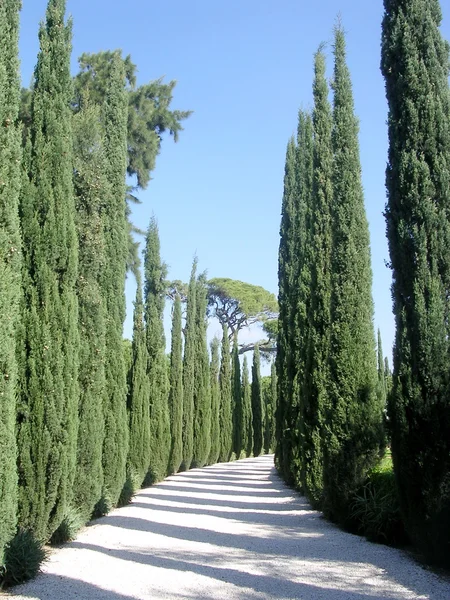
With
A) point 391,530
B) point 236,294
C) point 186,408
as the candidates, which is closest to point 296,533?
point 391,530

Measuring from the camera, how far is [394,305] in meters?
7.59

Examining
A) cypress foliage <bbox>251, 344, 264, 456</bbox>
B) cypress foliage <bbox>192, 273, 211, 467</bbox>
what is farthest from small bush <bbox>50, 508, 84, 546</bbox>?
cypress foliage <bbox>251, 344, 264, 456</bbox>

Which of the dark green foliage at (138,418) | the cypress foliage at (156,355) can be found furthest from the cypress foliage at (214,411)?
the dark green foliage at (138,418)

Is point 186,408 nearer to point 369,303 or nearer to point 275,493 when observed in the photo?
point 275,493

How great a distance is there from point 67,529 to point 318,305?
21.1 feet

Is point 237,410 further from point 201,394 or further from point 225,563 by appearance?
point 225,563

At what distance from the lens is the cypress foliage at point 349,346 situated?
9906 mm

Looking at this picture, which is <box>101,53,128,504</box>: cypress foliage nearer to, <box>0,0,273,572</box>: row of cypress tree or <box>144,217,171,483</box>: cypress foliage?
<box>0,0,273,572</box>: row of cypress tree

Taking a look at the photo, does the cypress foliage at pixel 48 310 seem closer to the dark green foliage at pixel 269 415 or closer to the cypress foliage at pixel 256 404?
the cypress foliage at pixel 256 404

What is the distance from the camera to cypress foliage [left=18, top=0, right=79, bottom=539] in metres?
7.18

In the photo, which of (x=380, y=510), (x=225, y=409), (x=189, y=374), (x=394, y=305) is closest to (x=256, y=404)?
(x=225, y=409)

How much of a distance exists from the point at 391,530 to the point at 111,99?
32.6ft

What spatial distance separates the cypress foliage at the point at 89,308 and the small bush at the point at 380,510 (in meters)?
4.16

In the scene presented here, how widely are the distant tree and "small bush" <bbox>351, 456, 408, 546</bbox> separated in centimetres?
464
